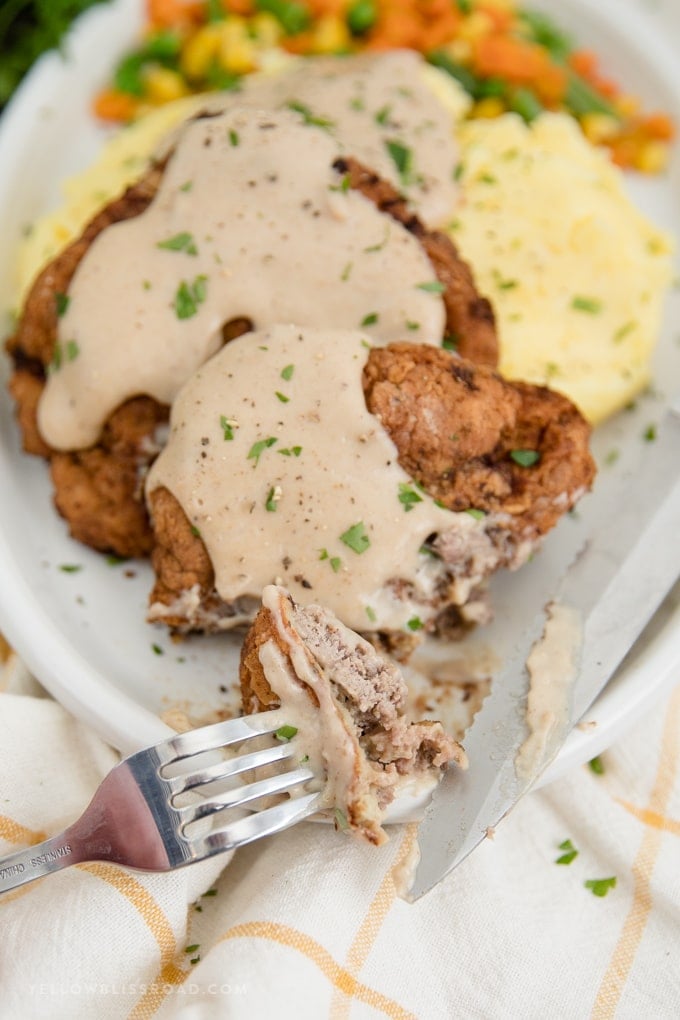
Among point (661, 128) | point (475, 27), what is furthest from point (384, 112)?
point (661, 128)

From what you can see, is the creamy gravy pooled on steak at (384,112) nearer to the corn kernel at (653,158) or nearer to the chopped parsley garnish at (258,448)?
the corn kernel at (653,158)

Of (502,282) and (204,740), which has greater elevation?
(502,282)

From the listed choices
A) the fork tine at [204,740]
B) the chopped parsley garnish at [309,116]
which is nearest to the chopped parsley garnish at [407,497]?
the fork tine at [204,740]

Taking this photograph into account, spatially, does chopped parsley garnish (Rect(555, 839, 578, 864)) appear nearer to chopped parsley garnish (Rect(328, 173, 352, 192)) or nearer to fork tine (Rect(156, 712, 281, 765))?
fork tine (Rect(156, 712, 281, 765))

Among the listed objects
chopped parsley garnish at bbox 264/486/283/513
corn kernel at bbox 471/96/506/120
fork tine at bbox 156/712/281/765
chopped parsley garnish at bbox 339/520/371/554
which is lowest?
fork tine at bbox 156/712/281/765

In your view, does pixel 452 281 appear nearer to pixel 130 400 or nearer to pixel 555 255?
pixel 555 255

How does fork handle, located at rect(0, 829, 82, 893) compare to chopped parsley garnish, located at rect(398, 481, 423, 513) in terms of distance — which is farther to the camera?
chopped parsley garnish, located at rect(398, 481, 423, 513)

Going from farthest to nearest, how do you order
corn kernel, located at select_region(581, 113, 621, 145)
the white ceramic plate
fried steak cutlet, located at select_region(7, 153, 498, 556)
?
corn kernel, located at select_region(581, 113, 621, 145) → fried steak cutlet, located at select_region(7, 153, 498, 556) → the white ceramic plate

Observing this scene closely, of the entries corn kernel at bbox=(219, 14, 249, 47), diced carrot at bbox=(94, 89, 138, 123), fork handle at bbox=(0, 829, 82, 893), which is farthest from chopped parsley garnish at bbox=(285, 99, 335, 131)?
fork handle at bbox=(0, 829, 82, 893)
